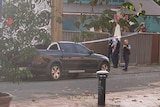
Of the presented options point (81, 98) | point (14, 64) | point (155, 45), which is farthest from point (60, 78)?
point (14, 64)

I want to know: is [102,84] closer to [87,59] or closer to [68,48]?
[68,48]

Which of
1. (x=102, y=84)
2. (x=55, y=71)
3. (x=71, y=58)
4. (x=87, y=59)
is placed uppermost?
(x=102, y=84)

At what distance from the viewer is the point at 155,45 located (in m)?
30.0

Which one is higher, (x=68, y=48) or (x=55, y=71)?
(x=68, y=48)

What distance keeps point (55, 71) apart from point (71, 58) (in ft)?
3.72

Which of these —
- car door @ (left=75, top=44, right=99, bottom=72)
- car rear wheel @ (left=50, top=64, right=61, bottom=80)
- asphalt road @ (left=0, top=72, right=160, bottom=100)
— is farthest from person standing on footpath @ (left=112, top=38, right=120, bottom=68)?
car rear wheel @ (left=50, top=64, right=61, bottom=80)

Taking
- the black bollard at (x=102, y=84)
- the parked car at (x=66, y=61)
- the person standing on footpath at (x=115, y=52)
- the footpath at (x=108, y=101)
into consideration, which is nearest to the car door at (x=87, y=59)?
the parked car at (x=66, y=61)

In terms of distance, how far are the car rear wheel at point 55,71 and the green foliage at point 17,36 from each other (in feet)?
40.0

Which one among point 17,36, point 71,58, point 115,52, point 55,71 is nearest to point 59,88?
point 55,71

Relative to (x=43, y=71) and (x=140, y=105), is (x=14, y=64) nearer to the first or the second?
(x=140, y=105)

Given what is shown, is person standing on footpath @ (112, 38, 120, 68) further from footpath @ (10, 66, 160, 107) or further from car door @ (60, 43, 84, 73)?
footpath @ (10, 66, 160, 107)

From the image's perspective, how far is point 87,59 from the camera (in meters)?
21.4

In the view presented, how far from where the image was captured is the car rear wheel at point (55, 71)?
19.6 m

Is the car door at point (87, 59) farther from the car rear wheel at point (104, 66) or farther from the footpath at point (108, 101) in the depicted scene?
the footpath at point (108, 101)
